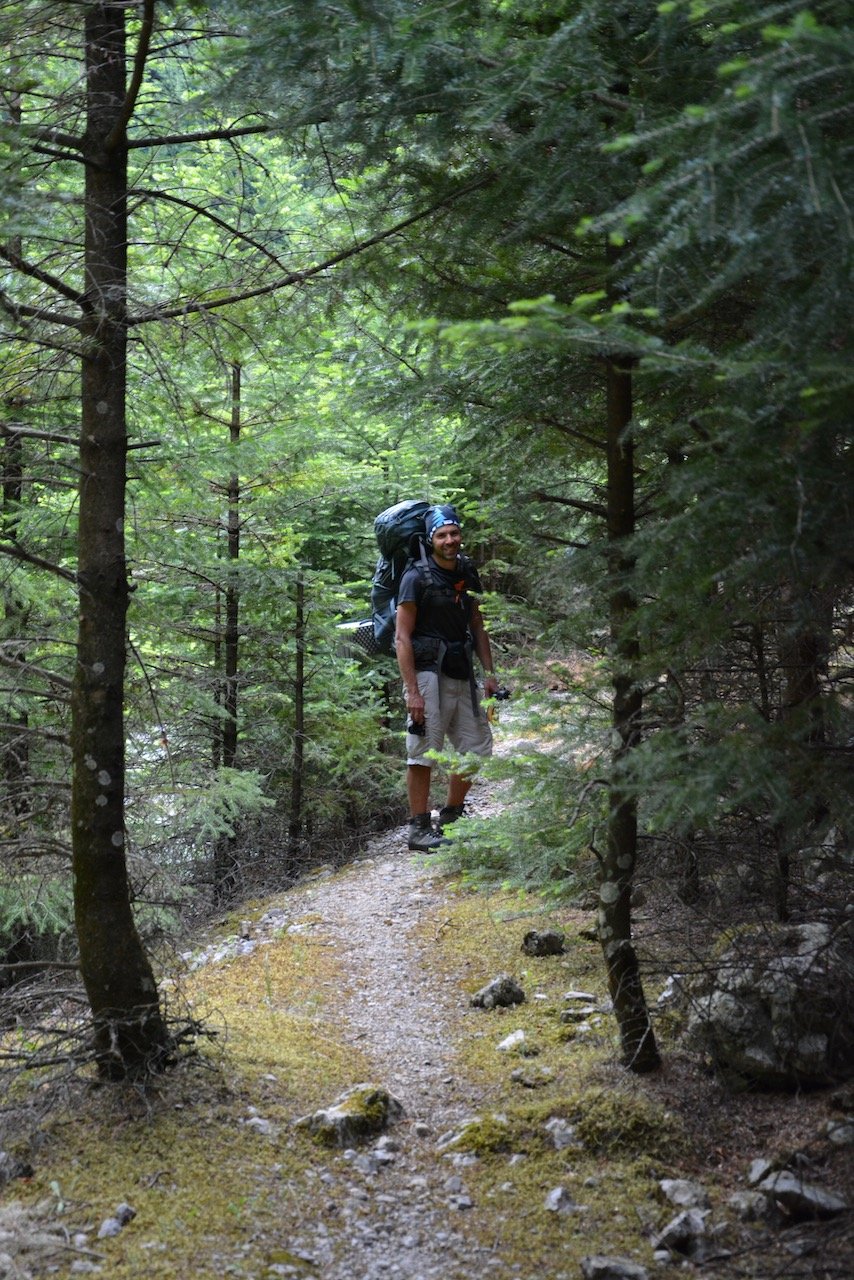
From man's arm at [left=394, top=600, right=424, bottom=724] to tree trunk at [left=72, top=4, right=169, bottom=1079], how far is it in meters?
4.18

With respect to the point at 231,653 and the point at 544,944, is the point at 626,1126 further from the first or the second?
the point at 231,653

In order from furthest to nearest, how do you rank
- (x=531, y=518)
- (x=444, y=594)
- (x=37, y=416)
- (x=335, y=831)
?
1. (x=335, y=831)
2. (x=444, y=594)
3. (x=37, y=416)
4. (x=531, y=518)

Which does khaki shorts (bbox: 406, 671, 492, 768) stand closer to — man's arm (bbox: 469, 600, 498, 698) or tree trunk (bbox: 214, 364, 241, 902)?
man's arm (bbox: 469, 600, 498, 698)

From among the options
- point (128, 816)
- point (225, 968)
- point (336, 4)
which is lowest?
point (225, 968)

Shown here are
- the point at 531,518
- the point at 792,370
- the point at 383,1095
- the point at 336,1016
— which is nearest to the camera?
the point at 792,370

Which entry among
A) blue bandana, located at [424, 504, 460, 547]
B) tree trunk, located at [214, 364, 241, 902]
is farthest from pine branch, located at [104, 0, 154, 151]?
tree trunk, located at [214, 364, 241, 902]

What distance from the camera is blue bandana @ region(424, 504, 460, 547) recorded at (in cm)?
884

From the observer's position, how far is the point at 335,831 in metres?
12.1

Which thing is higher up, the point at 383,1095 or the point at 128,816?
the point at 128,816

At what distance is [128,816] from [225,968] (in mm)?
1408

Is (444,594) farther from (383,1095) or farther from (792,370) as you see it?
(792,370)

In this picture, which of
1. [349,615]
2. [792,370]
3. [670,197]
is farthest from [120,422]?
[349,615]

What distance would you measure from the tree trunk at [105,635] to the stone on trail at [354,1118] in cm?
83

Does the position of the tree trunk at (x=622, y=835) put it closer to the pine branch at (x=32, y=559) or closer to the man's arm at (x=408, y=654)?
the pine branch at (x=32, y=559)
